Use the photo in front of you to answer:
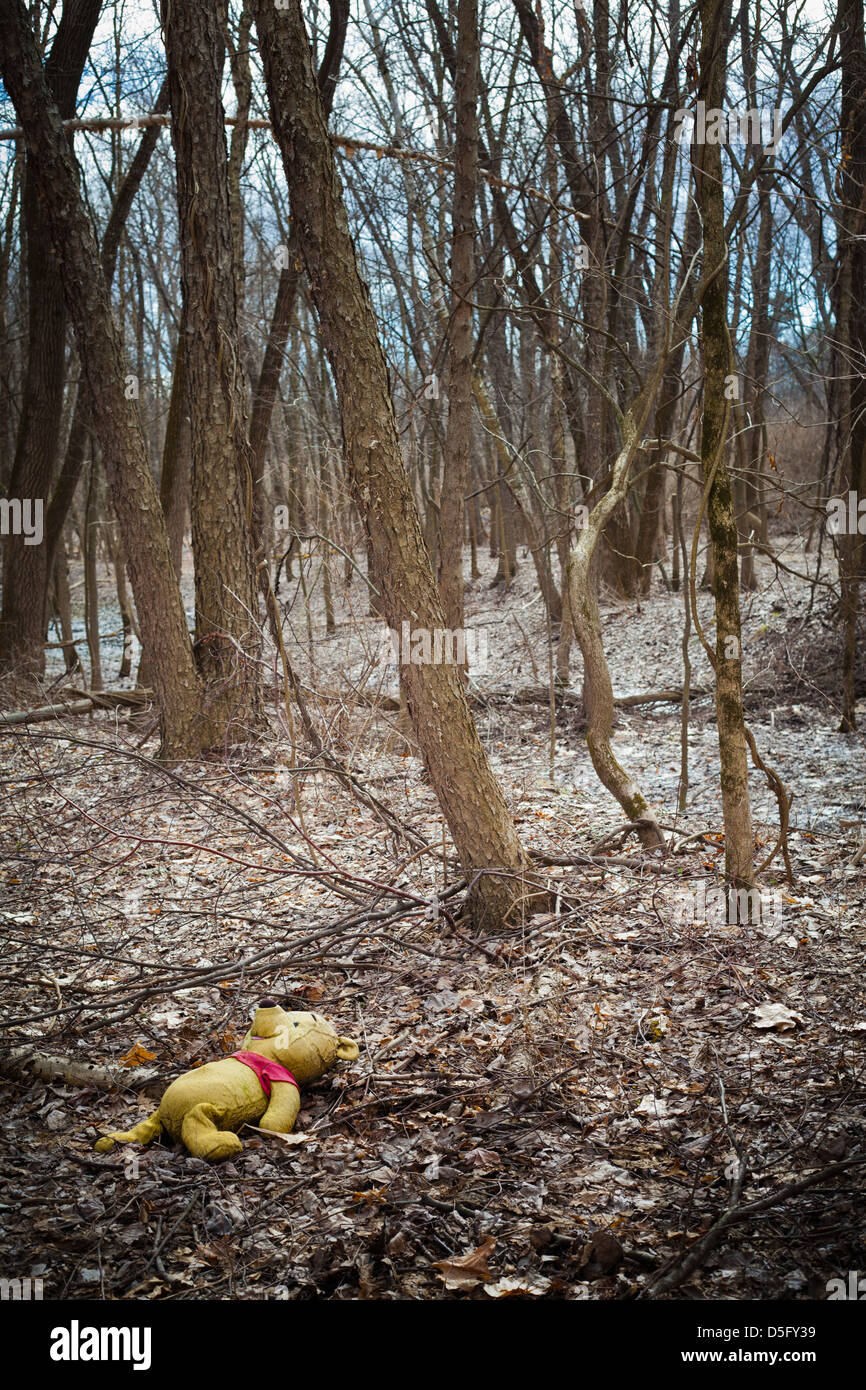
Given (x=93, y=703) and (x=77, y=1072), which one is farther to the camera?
(x=93, y=703)

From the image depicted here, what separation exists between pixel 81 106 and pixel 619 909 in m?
13.1

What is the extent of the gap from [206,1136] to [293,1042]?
1.64ft

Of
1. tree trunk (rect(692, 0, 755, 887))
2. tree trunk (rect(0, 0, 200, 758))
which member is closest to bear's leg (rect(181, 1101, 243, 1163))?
tree trunk (rect(692, 0, 755, 887))

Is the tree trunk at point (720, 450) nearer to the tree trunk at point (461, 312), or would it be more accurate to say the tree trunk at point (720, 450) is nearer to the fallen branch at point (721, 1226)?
the fallen branch at point (721, 1226)

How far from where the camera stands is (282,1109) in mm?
3125

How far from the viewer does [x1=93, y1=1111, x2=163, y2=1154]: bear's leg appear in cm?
299

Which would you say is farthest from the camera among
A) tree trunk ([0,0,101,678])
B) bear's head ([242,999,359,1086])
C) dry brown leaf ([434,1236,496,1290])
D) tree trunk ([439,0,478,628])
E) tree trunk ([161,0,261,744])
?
tree trunk ([0,0,101,678])

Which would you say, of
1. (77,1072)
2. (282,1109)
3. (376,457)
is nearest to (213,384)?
(376,457)

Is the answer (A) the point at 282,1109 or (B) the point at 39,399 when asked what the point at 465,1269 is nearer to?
(A) the point at 282,1109

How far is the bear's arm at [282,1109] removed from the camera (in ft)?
10.1

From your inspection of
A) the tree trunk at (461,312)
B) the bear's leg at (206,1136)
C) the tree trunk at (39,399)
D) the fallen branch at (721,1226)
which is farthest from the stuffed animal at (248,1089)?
the tree trunk at (39,399)

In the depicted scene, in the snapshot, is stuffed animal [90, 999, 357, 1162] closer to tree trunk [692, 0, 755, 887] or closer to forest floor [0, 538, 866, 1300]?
forest floor [0, 538, 866, 1300]

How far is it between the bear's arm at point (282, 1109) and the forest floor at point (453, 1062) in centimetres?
4

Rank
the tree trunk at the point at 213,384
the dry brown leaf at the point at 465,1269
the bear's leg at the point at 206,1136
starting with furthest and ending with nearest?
the tree trunk at the point at 213,384 → the bear's leg at the point at 206,1136 → the dry brown leaf at the point at 465,1269
